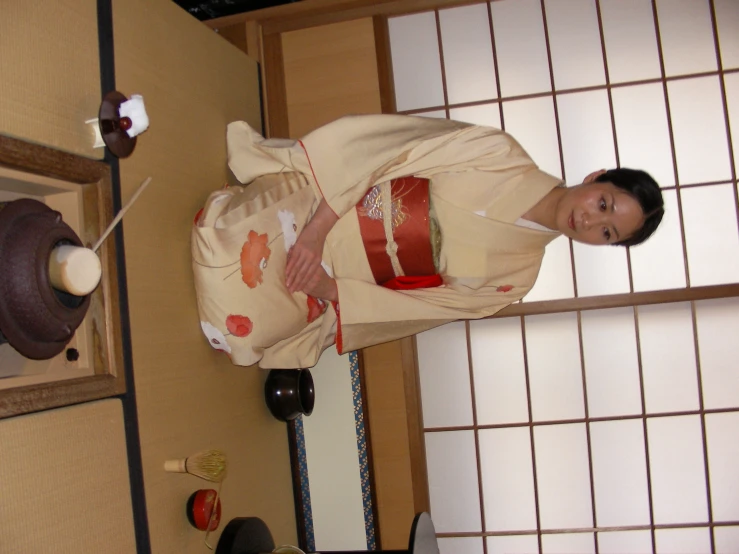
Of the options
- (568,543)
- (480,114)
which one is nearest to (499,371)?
Result: (568,543)

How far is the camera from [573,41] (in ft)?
8.41

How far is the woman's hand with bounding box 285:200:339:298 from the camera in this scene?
176cm

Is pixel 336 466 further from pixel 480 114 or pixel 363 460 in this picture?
pixel 480 114

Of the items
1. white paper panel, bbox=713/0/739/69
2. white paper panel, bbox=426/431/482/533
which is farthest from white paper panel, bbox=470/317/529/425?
white paper panel, bbox=713/0/739/69

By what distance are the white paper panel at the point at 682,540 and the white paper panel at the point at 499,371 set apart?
0.81 metres

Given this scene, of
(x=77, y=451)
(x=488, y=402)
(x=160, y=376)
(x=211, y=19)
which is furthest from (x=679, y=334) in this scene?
(x=211, y=19)

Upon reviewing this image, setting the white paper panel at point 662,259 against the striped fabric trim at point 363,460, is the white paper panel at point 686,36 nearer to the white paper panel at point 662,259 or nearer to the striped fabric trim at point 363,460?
the white paper panel at point 662,259

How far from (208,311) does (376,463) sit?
120cm

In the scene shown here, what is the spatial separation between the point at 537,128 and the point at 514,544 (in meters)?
1.95

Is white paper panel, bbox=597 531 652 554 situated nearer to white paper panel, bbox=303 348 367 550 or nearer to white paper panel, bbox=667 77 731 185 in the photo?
white paper panel, bbox=303 348 367 550

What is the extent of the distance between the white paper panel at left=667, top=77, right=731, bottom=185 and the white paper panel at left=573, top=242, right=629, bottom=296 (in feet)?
1.52

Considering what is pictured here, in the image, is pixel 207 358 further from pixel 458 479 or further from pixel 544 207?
pixel 458 479

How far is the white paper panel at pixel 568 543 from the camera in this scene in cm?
256

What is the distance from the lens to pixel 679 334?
2.49 m
